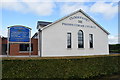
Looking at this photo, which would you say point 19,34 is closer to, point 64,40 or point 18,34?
point 18,34

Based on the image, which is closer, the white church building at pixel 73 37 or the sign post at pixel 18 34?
the sign post at pixel 18 34

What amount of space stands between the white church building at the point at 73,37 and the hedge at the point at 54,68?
24.2ft

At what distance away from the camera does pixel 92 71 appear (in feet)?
32.3

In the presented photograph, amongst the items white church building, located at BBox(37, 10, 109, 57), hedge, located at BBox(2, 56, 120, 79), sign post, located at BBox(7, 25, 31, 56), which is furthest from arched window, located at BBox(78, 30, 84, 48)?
sign post, located at BBox(7, 25, 31, 56)

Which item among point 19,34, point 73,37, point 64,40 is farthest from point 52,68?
point 73,37

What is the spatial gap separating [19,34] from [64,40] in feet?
23.3

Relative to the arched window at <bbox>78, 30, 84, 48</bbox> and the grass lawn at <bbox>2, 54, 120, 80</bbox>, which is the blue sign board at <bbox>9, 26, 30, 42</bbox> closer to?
the grass lawn at <bbox>2, 54, 120, 80</bbox>

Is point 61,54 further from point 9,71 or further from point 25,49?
point 9,71

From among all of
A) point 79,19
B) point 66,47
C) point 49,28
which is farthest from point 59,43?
point 79,19

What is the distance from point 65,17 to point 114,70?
1039 centimetres

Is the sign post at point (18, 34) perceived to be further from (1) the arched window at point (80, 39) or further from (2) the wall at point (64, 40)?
(1) the arched window at point (80, 39)

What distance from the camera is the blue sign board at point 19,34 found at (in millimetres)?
12648

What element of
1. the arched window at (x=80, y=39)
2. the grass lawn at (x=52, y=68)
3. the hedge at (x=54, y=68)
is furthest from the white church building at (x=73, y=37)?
the hedge at (x=54, y=68)

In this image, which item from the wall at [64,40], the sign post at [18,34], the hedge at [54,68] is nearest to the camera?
the hedge at [54,68]
